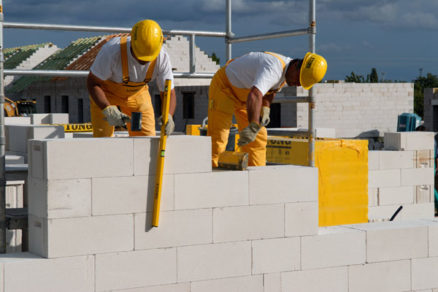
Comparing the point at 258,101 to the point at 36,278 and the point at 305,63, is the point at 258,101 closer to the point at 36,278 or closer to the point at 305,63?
the point at 305,63

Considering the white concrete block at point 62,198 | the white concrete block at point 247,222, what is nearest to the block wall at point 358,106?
the white concrete block at point 247,222

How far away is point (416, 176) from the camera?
12.3m

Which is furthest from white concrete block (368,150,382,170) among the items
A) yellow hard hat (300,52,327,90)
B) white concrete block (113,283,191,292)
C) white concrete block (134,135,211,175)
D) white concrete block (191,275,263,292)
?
white concrete block (113,283,191,292)

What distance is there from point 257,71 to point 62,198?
234 cm

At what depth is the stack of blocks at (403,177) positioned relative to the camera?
11.7 meters

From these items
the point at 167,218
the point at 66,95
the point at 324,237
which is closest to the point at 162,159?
the point at 167,218

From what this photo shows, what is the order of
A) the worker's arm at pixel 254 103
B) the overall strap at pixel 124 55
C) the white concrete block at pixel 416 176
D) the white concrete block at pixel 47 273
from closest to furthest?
1. the white concrete block at pixel 47 273
2. the worker's arm at pixel 254 103
3. the overall strap at pixel 124 55
4. the white concrete block at pixel 416 176

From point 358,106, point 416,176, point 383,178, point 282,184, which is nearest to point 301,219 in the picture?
point 282,184

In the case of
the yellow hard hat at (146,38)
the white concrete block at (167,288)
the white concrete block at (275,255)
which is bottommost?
the white concrete block at (167,288)

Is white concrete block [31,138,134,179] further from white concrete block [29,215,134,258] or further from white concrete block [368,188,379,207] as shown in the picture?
white concrete block [368,188,379,207]

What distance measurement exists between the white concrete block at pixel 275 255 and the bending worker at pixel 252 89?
93 cm

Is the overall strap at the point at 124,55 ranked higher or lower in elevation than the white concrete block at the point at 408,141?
higher

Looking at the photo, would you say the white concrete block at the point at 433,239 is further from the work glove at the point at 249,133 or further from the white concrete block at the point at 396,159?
the white concrete block at the point at 396,159

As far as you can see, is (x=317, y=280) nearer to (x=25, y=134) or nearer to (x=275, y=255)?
(x=275, y=255)
